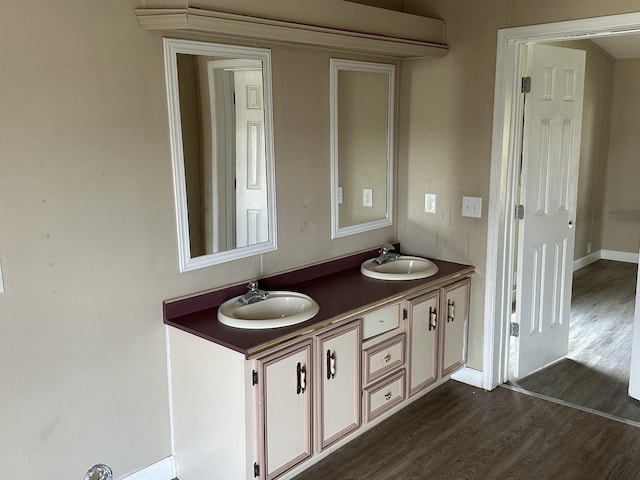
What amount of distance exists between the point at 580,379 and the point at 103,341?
111 inches

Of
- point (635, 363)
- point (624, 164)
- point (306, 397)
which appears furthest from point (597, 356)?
point (624, 164)

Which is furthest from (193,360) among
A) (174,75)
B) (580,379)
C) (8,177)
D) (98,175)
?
(580,379)

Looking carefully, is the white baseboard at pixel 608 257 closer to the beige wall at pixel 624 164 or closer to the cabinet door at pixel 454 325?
the beige wall at pixel 624 164

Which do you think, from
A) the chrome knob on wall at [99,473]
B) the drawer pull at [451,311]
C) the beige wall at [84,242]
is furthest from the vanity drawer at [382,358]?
the chrome knob on wall at [99,473]

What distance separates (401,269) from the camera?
343 centimetres

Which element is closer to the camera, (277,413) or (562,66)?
(277,413)

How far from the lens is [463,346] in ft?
11.4

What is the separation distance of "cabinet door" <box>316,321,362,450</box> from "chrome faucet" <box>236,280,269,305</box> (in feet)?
1.15

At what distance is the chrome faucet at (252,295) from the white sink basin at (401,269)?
2.36 feet

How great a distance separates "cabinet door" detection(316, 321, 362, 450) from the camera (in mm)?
2543

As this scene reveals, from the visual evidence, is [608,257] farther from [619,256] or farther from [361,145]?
[361,145]

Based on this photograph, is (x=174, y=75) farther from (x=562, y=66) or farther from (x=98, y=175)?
(x=562, y=66)

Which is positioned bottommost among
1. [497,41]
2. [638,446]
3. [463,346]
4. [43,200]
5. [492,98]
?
[638,446]

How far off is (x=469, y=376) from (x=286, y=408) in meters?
1.54
